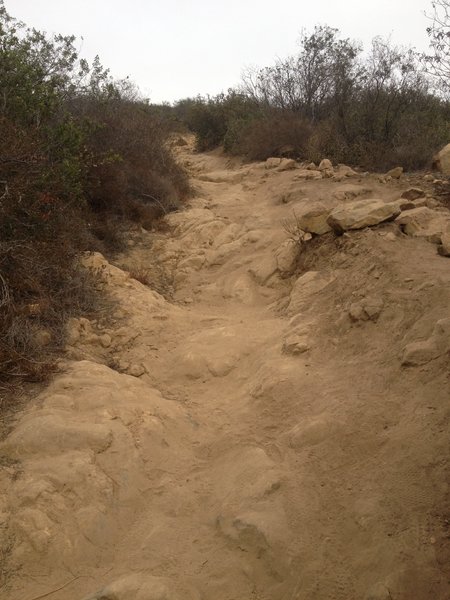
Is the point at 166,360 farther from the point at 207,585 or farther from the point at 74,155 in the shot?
the point at 74,155

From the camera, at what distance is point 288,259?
5871 mm

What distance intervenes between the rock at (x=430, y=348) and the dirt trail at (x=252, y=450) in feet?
0.17

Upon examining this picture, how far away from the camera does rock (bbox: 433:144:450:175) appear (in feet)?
25.6

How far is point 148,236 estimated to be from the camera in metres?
7.59

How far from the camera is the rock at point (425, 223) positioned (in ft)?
16.9

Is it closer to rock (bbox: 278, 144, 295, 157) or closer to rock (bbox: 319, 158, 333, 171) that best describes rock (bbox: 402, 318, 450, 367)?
rock (bbox: 319, 158, 333, 171)

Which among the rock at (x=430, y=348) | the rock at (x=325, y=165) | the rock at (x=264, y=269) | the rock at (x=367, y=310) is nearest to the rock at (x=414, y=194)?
the rock at (x=264, y=269)

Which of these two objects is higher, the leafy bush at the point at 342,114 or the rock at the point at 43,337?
the leafy bush at the point at 342,114

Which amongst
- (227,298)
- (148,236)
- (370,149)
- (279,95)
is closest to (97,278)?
(227,298)

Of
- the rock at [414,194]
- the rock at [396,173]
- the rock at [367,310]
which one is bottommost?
the rock at [367,310]

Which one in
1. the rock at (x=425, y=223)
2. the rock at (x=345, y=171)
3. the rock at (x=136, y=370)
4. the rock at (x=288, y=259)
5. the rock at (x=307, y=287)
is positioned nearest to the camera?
the rock at (x=136, y=370)

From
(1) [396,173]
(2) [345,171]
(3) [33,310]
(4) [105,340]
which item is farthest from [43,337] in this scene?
(2) [345,171]

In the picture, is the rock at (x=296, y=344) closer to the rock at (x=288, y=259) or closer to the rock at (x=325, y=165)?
the rock at (x=288, y=259)

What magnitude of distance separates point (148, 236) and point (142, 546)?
17.7 feet
